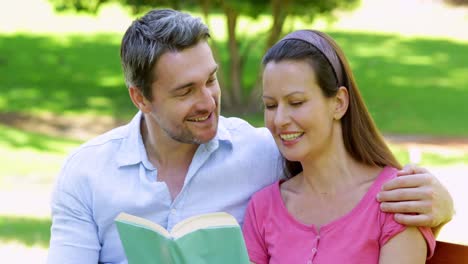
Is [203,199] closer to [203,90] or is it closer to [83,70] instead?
[203,90]

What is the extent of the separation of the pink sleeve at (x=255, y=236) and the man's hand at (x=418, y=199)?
45cm

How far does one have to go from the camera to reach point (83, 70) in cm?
2022

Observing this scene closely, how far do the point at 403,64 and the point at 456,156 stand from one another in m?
9.41

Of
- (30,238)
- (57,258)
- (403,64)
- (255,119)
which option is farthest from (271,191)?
(403,64)

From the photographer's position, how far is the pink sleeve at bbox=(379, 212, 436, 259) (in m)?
2.52

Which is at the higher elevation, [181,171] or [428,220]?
[428,220]

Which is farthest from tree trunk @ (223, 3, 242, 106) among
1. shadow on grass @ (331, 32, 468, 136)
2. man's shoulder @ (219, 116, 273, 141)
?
man's shoulder @ (219, 116, 273, 141)

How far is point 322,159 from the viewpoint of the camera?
276 centimetres

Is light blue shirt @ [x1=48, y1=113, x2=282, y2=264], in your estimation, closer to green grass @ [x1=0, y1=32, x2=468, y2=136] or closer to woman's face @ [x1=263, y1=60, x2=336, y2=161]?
woman's face @ [x1=263, y1=60, x2=336, y2=161]

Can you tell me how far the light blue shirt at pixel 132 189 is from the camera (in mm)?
3066

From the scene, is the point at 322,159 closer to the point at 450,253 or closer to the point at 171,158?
the point at 450,253

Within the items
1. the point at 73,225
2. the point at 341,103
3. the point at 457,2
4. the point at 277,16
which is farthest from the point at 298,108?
the point at 457,2

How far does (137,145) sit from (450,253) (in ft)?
3.82

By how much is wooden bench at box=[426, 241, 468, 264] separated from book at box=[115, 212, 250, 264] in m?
0.65
